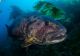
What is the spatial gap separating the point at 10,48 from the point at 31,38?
2.68 feet

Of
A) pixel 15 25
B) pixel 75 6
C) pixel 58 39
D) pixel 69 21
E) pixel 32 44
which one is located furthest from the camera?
pixel 75 6

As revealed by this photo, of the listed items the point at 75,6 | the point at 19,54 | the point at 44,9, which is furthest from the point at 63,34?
the point at 75,6

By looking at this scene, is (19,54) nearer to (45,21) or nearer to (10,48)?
(10,48)

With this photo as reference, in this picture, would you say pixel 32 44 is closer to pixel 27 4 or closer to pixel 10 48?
pixel 10 48

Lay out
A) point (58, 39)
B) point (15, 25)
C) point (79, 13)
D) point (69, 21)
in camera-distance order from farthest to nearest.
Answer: point (79, 13), point (69, 21), point (15, 25), point (58, 39)

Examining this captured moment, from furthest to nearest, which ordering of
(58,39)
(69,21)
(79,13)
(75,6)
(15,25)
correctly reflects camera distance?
(75,6) → (79,13) → (69,21) → (15,25) → (58,39)

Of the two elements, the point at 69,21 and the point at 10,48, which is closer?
the point at 10,48

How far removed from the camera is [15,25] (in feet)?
13.0

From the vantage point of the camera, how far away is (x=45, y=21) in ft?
11.1

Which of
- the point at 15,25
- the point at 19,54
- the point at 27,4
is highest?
the point at 27,4

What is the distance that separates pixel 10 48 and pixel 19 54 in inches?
16.5

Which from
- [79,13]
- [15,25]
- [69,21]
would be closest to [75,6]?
[79,13]

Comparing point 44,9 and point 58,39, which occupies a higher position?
point 44,9

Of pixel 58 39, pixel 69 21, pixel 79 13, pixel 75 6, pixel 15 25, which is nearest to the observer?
pixel 58 39
